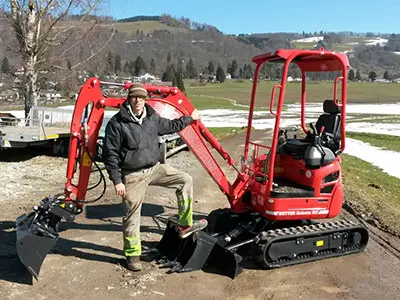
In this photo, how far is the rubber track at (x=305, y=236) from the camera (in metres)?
6.33

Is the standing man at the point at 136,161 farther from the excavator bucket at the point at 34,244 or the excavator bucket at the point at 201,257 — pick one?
the excavator bucket at the point at 34,244

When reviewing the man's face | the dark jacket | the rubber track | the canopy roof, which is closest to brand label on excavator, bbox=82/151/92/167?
the dark jacket

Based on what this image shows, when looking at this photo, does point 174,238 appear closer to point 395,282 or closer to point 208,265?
point 208,265

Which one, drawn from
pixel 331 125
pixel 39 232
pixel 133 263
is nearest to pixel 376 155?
pixel 331 125

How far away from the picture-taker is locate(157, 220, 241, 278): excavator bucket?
6.16 meters

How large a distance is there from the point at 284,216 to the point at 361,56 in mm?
200388

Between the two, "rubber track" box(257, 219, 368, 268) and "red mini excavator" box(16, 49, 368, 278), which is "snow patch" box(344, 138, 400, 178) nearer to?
"rubber track" box(257, 219, 368, 268)

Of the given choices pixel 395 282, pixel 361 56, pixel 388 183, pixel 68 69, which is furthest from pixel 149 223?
pixel 361 56

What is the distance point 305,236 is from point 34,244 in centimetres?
353

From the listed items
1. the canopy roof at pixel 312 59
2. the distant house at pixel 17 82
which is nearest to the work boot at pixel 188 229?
the canopy roof at pixel 312 59

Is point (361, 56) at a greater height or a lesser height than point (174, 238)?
greater

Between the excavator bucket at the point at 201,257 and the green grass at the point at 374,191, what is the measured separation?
3.77 metres

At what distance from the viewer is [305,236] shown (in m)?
6.61

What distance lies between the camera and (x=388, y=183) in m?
13.3
